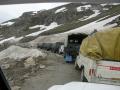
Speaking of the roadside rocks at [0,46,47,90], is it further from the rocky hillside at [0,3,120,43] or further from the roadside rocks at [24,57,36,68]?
the rocky hillside at [0,3,120,43]

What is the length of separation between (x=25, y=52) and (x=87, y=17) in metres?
56.7

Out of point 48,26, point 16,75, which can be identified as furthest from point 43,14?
point 16,75

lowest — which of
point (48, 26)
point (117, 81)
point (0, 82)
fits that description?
point (48, 26)

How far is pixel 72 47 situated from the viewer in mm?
22844

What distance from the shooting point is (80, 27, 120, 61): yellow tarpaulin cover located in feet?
41.6

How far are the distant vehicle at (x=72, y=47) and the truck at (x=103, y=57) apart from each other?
8.31m

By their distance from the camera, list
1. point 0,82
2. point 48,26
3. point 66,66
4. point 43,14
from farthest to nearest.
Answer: point 43,14
point 48,26
point 66,66
point 0,82

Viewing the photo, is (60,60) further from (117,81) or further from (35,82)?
(117,81)

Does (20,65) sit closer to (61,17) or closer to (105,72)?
(105,72)

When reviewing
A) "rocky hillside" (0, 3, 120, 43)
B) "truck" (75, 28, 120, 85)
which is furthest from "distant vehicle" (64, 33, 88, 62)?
"rocky hillside" (0, 3, 120, 43)

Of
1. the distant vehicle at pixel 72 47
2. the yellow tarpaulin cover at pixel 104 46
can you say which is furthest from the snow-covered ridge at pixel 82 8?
the yellow tarpaulin cover at pixel 104 46

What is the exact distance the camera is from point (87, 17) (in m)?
80.7

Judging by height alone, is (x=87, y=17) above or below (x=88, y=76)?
below

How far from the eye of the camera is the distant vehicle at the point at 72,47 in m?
22.3
